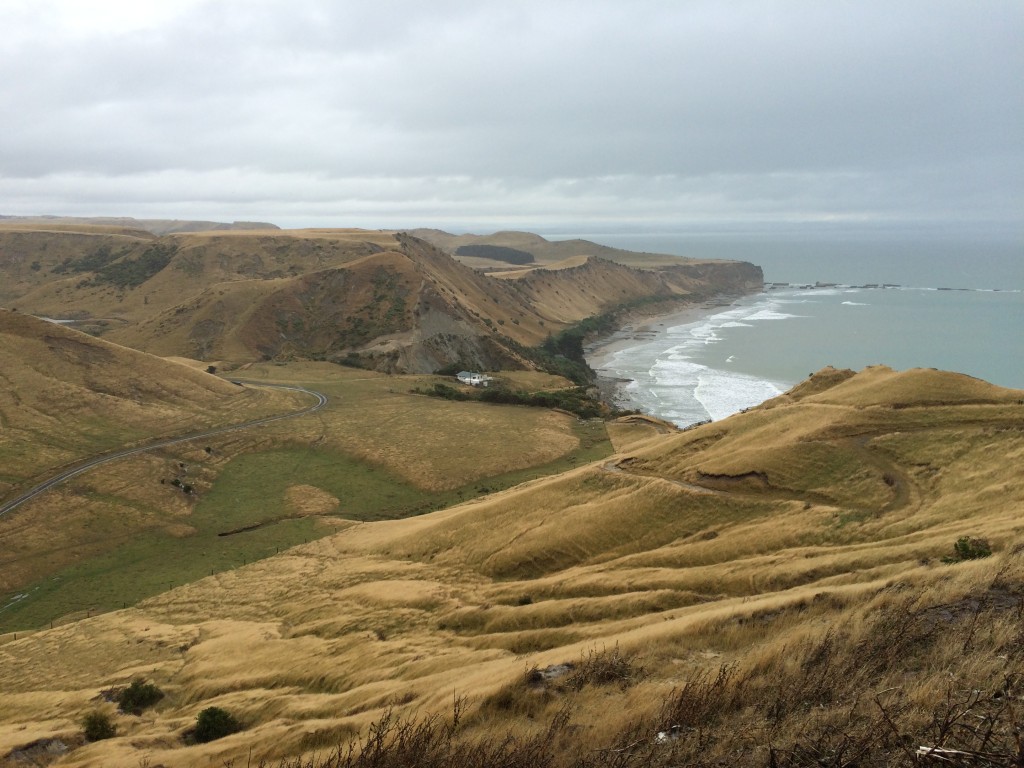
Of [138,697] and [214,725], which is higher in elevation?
[214,725]

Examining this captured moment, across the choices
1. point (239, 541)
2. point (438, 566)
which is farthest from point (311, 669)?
point (239, 541)

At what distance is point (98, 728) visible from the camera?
20.1 meters

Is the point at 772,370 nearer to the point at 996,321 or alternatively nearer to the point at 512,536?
the point at 996,321

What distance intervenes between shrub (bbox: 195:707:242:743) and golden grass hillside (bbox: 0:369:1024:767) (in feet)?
1.60

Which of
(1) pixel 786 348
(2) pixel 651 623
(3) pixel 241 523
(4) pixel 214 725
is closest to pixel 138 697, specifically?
(4) pixel 214 725

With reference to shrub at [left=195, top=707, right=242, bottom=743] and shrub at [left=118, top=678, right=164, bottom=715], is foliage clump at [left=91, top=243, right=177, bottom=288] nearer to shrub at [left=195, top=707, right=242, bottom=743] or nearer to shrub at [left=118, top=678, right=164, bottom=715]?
shrub at [left=118, top=678, right=164, bottom=715]

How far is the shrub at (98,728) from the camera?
19875 mm

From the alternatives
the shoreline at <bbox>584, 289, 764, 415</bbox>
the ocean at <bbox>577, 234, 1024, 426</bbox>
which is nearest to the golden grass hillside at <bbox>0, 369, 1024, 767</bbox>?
the ocean at <bbox>577, 234, 1024, 426</bbox>

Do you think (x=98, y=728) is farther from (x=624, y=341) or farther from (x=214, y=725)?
(x=624, y=341)

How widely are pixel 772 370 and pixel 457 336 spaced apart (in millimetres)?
53848

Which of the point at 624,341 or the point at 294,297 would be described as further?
the point at 624,341

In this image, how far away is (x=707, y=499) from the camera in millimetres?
28562

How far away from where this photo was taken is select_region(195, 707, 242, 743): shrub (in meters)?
18.8

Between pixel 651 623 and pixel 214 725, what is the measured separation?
1333 cm
